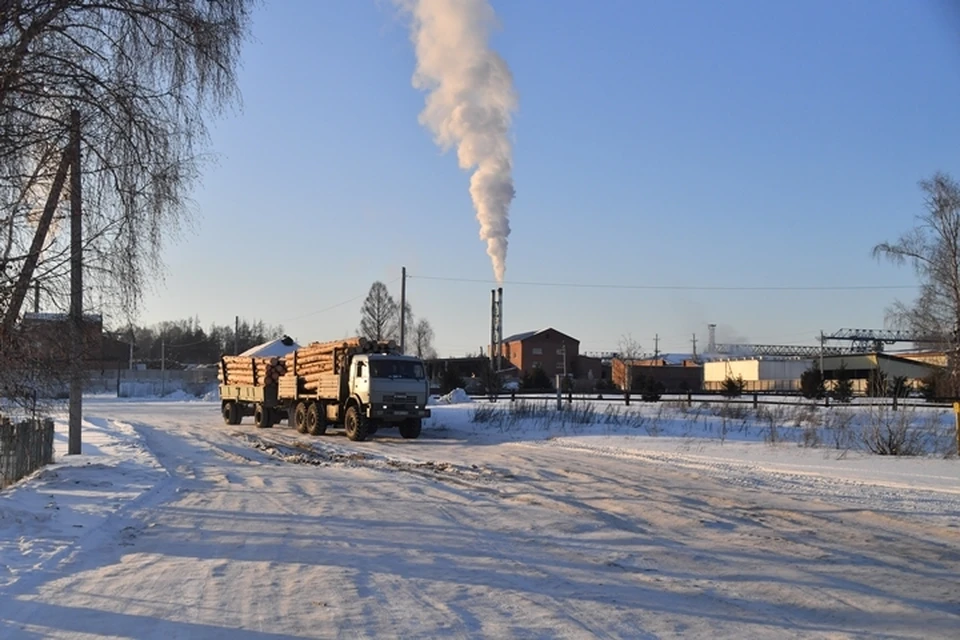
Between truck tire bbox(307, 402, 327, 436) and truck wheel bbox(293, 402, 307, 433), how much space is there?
0.68 m

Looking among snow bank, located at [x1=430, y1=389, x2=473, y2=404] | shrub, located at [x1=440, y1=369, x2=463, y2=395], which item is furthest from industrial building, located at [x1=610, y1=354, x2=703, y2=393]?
snow bank, located at [x1=430, y1=389, x2=473, y2=404]

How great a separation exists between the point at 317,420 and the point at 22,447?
48.1 ft

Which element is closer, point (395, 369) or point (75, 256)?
point (75, 256)

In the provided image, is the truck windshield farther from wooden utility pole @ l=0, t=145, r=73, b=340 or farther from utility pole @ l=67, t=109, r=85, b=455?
wooden utility pole @ l=0, t=145, r=73, b=340

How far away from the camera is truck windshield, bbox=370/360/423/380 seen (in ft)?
88.0

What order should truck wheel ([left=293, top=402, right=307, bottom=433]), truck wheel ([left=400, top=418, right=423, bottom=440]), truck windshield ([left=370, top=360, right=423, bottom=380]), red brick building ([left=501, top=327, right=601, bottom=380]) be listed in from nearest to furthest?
truck windshield ([left=370, top=360, right=423, bottom=380]), truck wheel ([left=400, top=418, right=423, bottom=440]), truck wheel ([left=293, top=402, right=307, bottom=433]), red brick building ([left=501, top=327, right=601, bottom=380])

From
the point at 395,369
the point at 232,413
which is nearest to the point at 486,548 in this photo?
the point at 395,369

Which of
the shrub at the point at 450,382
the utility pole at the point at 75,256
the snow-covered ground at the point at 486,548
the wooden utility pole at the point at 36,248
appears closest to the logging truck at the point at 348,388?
the snow-covered ground at the point at 486,548

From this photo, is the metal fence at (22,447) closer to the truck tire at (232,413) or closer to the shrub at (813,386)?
the truck tire at (232,413)

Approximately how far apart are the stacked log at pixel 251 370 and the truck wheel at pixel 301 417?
208 cm

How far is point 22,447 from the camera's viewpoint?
1474 cm

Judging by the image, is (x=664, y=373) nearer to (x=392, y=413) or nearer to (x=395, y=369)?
(x=395, y=369)

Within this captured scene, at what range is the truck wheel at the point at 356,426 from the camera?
2647 centimetres

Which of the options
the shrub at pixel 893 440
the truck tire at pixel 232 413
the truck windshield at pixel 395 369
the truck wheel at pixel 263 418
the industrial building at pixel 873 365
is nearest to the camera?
the shrub at pixel 893 440
